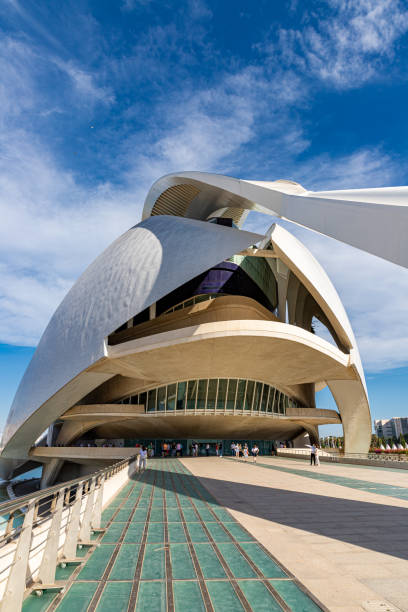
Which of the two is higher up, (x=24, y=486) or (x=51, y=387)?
(x=51, y=387)

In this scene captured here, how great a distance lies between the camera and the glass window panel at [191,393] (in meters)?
25.7

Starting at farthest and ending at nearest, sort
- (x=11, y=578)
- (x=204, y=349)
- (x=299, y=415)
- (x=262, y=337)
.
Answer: (x=299, y=415) → (x=204, y=349) → (x=262, y=337) → (x=11, y=578)

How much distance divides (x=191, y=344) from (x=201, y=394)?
8.38 m

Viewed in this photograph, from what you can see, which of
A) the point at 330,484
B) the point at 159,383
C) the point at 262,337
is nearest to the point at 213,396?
the point at 159,383

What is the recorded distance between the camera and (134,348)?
1848 cm

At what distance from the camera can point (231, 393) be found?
26.1 m

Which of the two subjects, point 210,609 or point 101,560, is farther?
point 101,560

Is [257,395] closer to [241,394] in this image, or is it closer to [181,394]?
[241,394]

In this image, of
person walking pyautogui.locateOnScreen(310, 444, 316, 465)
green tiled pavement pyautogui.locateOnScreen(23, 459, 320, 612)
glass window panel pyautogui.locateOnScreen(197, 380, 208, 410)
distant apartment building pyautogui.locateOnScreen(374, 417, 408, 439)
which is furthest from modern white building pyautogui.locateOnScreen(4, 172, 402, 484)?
distant apartment building pyautogui.locateOnScreen(374, 417, 408, 439)

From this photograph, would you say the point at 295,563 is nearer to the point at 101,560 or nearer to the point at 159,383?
the point at 101,560

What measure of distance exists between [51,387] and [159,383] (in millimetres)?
7235

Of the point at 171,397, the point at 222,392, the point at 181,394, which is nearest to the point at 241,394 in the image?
the point at 222,392

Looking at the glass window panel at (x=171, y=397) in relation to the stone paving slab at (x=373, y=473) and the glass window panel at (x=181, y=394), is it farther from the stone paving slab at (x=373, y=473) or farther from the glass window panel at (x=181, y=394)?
the stone paving slab at (x=373, y=473)

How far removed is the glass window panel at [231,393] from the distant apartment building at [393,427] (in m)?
108
